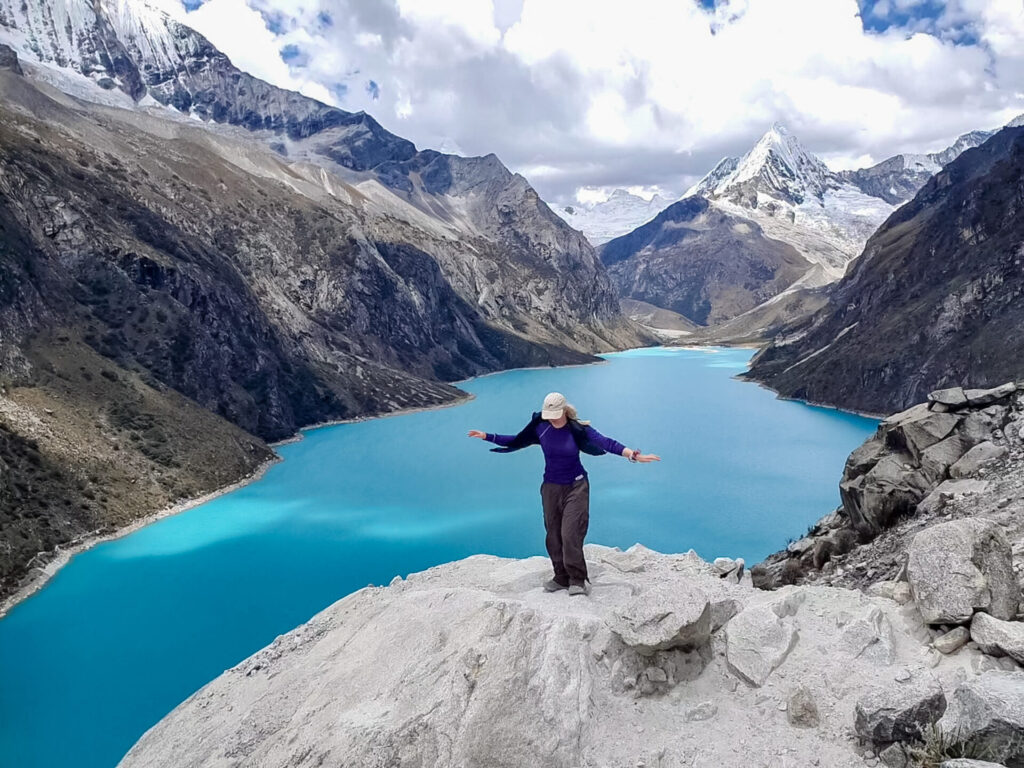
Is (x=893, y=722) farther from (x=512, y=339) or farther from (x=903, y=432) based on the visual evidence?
(x=512, y=339)

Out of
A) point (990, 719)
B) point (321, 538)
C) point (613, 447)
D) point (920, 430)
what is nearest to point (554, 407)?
point (613, 447)

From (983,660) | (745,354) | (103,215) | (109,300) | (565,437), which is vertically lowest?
(745,354)

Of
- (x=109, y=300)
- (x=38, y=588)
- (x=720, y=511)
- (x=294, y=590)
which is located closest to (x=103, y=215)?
(x=109, y=300)

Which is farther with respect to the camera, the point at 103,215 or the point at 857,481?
the point at 103,215

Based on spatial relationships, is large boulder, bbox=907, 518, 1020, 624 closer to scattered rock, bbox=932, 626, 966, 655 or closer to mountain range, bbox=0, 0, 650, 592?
scattered rock, bbox=932, 626, 966, 655

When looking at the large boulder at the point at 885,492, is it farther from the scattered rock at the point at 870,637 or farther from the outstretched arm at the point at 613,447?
the outstretched arm at the point at 613,447

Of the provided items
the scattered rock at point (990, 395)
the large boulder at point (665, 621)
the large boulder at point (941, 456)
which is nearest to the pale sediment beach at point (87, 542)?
the large boulder at point (665, 621)
